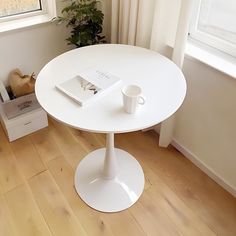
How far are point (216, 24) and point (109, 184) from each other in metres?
1.04

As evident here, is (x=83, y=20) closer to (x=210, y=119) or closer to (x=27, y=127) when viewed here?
(x=27, y=127)

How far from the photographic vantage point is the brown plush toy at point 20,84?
1.73m

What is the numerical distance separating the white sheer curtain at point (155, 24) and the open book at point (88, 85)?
41 centimetres

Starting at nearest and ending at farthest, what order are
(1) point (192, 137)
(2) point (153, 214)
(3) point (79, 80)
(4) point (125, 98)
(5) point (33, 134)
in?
(4) point (125, 98) → (3) point (79, 80) → (2) point (153, 214) → (1) point (192, 137) → (5) point (33, 134)

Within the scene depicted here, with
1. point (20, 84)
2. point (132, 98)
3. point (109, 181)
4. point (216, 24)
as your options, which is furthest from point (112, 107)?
point (20, 84)

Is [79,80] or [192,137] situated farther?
[192,137]

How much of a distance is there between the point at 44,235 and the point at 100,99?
76 centimetres

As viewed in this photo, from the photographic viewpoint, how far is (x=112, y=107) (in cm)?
105

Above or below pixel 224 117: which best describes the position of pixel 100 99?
above

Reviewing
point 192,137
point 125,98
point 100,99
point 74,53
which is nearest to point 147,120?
point 125,98

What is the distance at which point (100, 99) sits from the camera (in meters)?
1.08

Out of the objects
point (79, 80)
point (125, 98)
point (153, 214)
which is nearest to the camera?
point (125, 98)

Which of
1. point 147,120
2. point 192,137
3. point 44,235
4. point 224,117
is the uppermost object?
point 147,120

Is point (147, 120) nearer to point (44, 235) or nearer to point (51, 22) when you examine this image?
point (44, 235)
